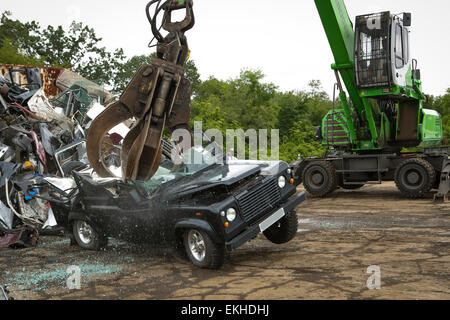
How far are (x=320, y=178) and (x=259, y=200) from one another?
8886mm

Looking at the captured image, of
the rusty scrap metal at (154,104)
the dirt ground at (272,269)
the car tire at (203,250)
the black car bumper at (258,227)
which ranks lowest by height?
the dirt ground at (272,269)

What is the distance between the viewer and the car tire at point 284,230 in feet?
22.4

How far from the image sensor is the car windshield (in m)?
6.51

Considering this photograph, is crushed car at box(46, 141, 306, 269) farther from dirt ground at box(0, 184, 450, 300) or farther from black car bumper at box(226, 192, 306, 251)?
dirt ground at box(0, 184, 450, 300)

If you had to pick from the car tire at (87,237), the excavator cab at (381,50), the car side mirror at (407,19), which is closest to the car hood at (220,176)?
the car tire at (87,237)

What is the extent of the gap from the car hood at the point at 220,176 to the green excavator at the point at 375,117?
283 inches

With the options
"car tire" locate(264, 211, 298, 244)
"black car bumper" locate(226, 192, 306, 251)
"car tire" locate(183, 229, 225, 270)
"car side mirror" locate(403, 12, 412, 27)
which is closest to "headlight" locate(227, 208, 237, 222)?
"black car bumper" locate(226, 192, 306, 251)

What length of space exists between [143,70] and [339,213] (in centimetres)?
636

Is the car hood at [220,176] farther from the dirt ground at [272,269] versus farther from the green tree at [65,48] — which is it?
the green tree at [65,48]

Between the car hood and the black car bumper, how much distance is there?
0.46m

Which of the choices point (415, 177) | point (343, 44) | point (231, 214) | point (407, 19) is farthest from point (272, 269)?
point (407, 19)

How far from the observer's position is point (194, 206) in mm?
5738

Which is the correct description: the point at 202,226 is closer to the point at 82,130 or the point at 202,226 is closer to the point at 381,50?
the point at 82,130
